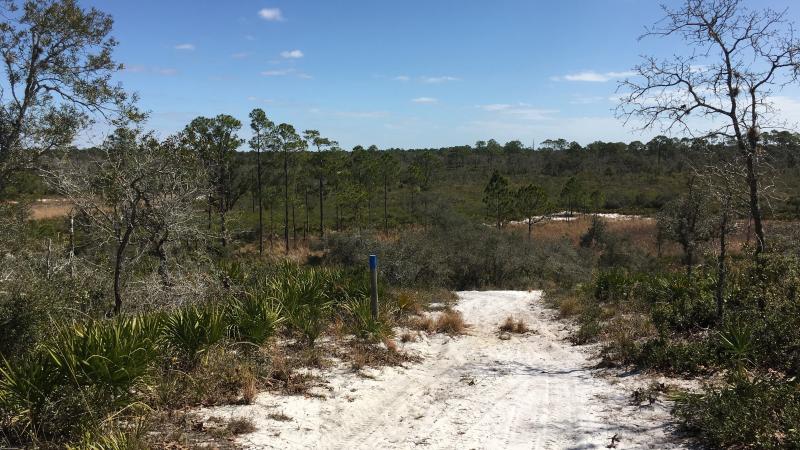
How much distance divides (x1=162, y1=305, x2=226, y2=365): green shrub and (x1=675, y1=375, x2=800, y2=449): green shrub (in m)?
5.55

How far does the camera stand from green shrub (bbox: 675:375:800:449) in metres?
4.52

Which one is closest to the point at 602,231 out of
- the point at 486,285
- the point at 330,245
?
the point at 486,285

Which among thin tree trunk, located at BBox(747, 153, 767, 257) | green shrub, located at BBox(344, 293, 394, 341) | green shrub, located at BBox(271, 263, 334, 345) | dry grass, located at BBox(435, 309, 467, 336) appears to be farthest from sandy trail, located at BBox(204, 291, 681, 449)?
thin tree trunk, located at BBox(747, 153, 767, 257)

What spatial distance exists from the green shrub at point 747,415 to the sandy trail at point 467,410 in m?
0.35

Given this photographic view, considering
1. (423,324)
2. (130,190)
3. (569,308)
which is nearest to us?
(130,190)

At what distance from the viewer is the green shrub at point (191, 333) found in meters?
6.44

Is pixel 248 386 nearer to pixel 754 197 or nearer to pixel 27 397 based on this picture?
pixel 27 397

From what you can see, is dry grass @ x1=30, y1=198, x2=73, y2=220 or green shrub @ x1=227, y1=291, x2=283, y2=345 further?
dry grass @ x1=30, y1=198, x2=73, y2=220

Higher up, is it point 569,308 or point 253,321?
point 253,321

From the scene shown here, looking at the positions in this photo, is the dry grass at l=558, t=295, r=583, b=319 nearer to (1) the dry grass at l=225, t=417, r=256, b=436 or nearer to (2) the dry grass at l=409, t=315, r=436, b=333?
(2) the dry grass at l=409, t=315, r=436, b=333

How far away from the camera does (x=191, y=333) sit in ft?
21.4

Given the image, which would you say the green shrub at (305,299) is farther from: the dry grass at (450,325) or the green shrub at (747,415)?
the green shrub at (747,415)

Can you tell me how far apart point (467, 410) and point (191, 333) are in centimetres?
361

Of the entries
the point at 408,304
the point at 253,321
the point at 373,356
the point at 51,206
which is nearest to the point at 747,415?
the point at 373,356
